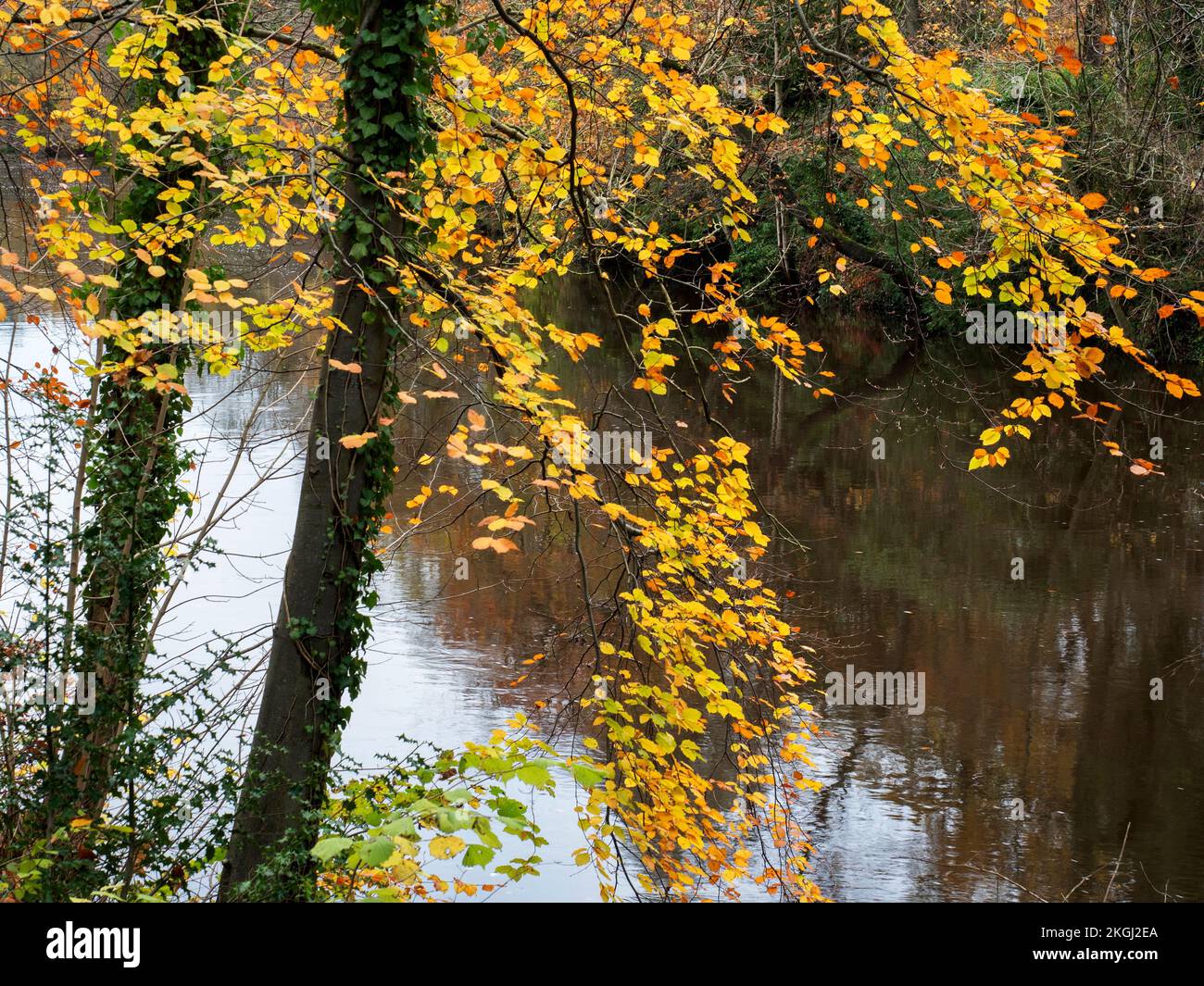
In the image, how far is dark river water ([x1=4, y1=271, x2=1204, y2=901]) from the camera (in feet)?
29.2

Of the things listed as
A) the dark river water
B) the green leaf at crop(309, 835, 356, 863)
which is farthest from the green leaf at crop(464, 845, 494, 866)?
the dark river water

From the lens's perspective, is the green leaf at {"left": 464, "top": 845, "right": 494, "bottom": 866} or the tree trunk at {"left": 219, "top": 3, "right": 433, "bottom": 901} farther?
the tree trunk at {"left": 219, "top": 3, "right": 433, "bottom": 901}

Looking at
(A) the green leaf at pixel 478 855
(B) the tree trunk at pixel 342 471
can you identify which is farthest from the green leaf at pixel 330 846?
(B) the tree trunk at pixel 342 471

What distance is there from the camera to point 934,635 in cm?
1290

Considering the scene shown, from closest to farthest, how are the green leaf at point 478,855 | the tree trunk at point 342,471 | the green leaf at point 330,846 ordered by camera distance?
the green leaf at point 330,846
the green leaf at point 478,855
the tree trunk at point 342,471

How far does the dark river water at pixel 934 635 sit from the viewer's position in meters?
8.91

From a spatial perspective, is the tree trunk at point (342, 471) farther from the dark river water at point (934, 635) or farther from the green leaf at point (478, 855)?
the green leaf at point (478, 855)

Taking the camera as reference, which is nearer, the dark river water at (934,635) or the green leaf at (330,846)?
the green leaf at (330,846)

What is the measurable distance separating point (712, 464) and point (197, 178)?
343 cm

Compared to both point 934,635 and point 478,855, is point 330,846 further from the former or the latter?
point 934,635

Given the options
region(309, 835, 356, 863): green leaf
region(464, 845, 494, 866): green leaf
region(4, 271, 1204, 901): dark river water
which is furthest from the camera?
region(4, 271, 1204, 901): dark river water

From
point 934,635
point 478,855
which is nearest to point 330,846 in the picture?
point 478,855

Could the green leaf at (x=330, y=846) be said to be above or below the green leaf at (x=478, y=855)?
above

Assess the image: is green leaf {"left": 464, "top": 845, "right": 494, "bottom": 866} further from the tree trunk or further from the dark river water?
the dark river water
